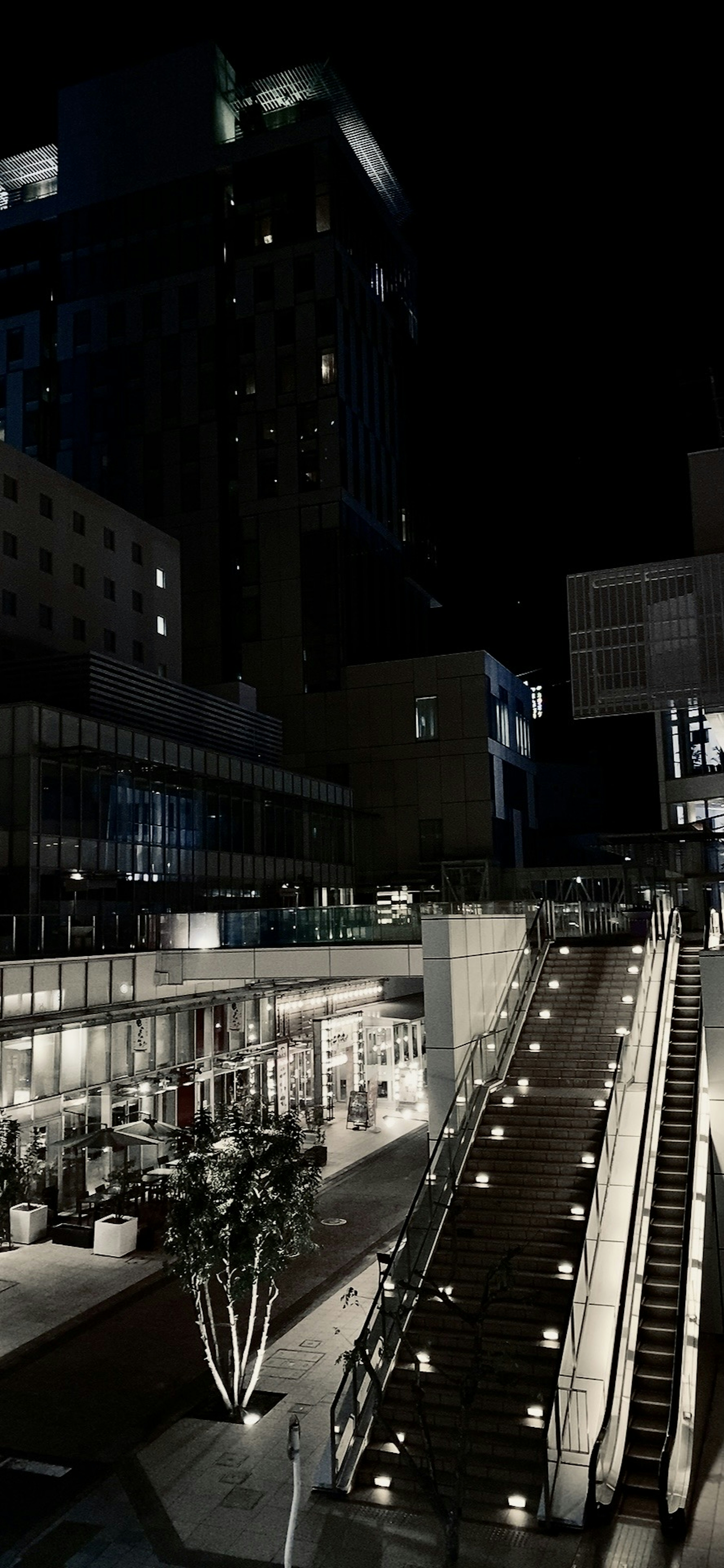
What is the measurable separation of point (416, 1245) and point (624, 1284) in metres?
3.18

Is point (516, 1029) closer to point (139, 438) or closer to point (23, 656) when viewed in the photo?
point (23, 656)

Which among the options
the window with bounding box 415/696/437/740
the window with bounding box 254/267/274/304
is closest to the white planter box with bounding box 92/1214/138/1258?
the window with bounding box 415/696/437/740

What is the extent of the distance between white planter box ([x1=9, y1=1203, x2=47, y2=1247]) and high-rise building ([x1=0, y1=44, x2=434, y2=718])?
42249 millimetres

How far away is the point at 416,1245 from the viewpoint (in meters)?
16.5

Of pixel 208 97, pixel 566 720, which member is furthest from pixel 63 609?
pixel 566 720

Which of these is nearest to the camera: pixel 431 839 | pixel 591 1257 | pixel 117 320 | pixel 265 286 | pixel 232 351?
pixel 591 1257

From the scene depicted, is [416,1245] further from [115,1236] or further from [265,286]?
[265,286]

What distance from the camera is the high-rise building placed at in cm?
6712

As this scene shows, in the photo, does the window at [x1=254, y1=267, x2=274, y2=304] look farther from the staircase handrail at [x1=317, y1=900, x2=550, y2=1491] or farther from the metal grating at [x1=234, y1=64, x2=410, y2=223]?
the staircase handrail at [x1=317, y1=900, x2=550, y2=1491]

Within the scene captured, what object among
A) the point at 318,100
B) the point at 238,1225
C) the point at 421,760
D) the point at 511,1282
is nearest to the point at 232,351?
the point at 318,100

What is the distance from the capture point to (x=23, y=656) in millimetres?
47531

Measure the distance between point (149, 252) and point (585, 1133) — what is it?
6919cm

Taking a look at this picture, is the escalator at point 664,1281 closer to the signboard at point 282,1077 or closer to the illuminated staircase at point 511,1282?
the illuminated staircase at point 511,1282

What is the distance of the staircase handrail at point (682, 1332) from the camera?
12.3 m
